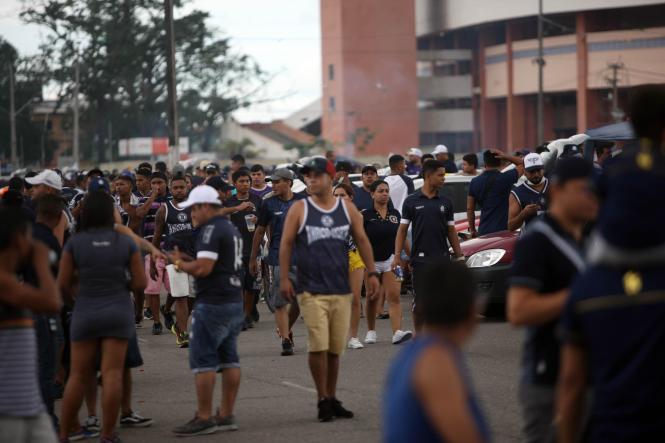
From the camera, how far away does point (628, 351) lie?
4621mm

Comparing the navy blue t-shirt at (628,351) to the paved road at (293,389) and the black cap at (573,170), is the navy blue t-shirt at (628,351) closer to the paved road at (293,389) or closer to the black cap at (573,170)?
the black cap at (573,170)

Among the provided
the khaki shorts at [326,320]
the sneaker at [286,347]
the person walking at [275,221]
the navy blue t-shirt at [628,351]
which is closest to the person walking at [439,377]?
the navy blue t-shirt at [628,351]

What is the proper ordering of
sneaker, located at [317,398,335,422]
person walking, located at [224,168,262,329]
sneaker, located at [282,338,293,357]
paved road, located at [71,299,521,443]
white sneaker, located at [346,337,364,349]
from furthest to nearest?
person walking, located at [224,168,262,329] < white sneaker, located at [346,337,364,349] < sneaker, located at [282,338,293,357] < sneaker, located at [317,398,335,422] < paved road, located at [71,299,521,443]

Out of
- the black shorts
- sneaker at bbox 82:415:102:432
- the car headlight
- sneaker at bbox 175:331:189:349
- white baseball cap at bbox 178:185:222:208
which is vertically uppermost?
white baseball cap at bbox 178:185:222:208

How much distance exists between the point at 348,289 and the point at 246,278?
5.63 meters

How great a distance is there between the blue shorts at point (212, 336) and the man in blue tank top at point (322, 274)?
57 cm

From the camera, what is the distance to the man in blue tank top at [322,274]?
9.72m

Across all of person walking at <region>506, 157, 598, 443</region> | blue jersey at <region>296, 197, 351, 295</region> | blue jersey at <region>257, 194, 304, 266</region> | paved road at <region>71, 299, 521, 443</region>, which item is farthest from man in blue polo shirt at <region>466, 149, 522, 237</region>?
person walking at <region>506, 157, 598, 443</region>

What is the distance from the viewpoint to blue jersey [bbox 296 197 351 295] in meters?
A: 9.84

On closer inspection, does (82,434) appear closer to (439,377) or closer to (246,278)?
(439,377)

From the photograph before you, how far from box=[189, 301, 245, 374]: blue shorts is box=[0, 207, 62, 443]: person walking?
3005 millimetres

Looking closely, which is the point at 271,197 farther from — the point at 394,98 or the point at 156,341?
the point at 394,98

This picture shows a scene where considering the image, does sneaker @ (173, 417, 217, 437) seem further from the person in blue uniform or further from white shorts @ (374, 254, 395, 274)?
the person in blue uniform

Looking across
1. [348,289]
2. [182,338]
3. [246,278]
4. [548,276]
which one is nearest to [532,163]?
[246,278]
